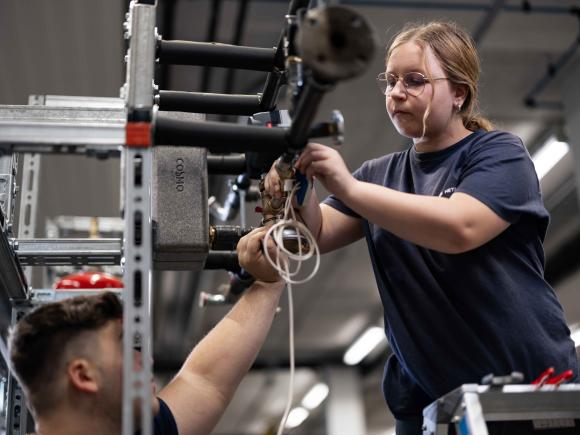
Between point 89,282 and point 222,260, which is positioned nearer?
point 222,260

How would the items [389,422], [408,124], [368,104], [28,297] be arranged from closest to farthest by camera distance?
1. [408,124]
2. [28,297]
3. [368,104]
4. [389,422]

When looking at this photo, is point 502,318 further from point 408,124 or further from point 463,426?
point 408,124

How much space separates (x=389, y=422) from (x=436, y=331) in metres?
10.5

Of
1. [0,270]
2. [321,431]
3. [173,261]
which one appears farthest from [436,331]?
[321,431]

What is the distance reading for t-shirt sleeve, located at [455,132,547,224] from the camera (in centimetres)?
127

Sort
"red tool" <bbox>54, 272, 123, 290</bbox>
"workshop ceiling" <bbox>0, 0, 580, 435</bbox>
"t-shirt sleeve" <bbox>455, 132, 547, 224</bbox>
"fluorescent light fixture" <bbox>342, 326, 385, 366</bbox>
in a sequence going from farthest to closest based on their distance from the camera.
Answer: "fluorescent light fixture" <bbox>342, 326, 385, 366</bbox> < "workshop ceiling" <bbox>0, 0, 580, 435</bbox> < "red tool" <bbox>54, 272, 123, 290</bbox> < "t-shirt sleeve" <bbox>455, 132, 547, 224</bbox>

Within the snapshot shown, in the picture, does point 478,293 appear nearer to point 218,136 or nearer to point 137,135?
point 218,136

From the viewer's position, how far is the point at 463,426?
3.57 ft

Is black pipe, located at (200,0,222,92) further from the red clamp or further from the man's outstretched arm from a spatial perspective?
the red clamp

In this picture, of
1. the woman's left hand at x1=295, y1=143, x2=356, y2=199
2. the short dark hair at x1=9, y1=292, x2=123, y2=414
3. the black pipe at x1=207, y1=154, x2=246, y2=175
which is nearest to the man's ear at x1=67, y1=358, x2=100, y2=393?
the short dark hair at x1=9, y1=292, x2=123, y2=414

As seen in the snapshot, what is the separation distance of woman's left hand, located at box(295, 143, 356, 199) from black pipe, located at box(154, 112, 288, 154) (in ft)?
0.14

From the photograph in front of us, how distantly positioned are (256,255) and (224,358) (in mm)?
220

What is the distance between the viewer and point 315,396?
10.1 m

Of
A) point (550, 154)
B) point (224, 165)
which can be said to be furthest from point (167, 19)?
point (550, 154)
